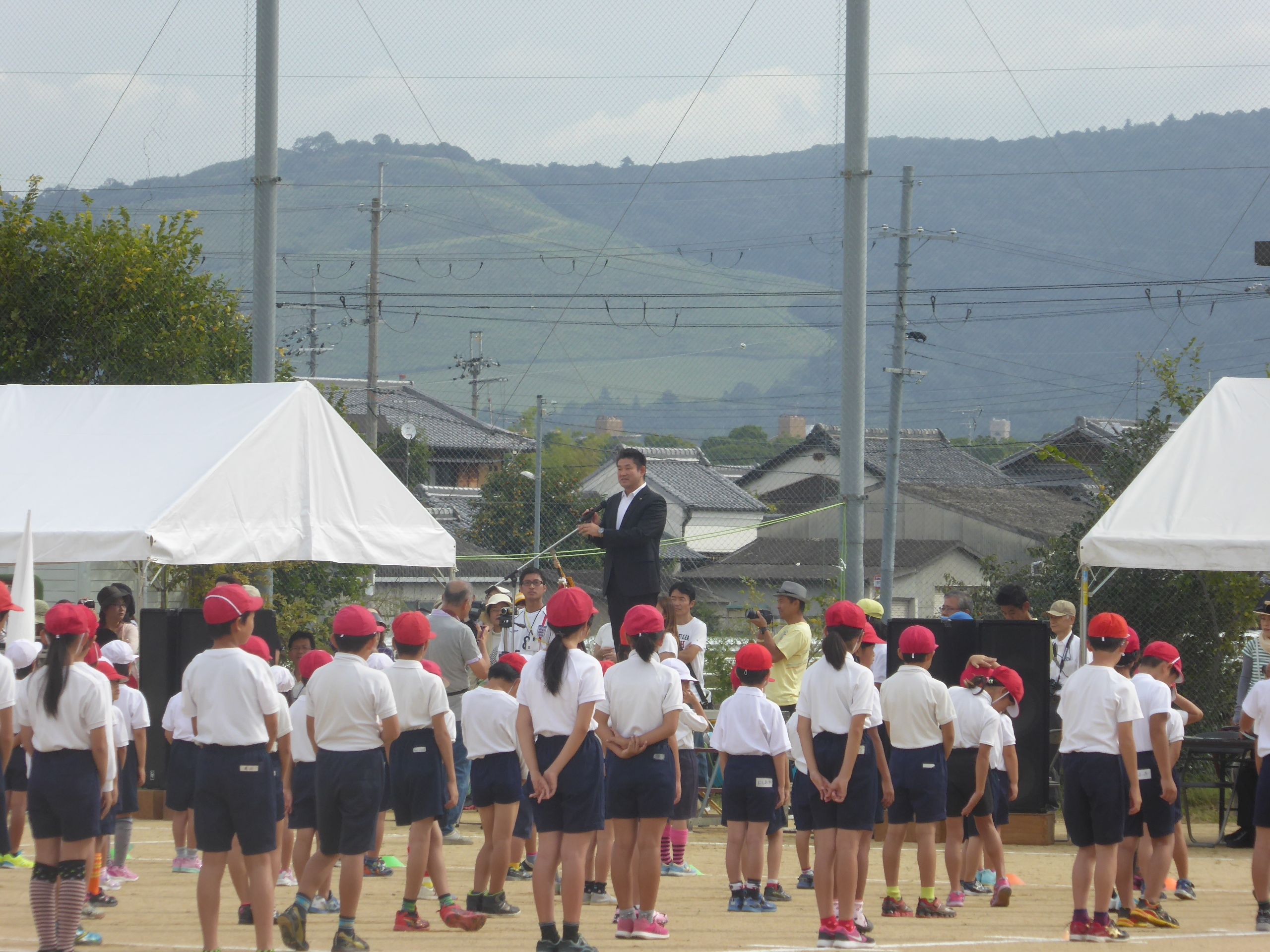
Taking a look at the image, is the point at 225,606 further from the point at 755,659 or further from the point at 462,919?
the point at 755,659

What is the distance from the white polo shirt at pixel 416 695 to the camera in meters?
7.84

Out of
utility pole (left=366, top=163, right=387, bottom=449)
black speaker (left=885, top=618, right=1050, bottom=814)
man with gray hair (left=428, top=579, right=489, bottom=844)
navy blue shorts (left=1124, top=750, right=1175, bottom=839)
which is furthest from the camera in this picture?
utility pole (left=366, top=163, right=387, bottom=449)

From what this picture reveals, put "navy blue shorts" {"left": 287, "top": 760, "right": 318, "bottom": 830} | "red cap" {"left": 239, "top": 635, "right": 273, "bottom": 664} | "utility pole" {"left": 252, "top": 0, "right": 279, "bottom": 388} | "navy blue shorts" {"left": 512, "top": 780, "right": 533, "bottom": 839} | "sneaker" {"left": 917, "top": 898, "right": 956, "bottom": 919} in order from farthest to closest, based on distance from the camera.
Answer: "utility pole" {"left": 252, "top": 0, "right": 279, "bottom": 388}, "navy blue shorts" {"left": 512, "top": 780, "right": 533, "bottom": 839}, "sneaker" {"left": 917, "top": 898, "right": 956, "bottom": 919}, "red cap" {"left": 239, "top": 635, "right": 273, "bottom": 664}, "navy blue shorts" {"left": 287, "top": 760, "right": 318, "bottom": 830}

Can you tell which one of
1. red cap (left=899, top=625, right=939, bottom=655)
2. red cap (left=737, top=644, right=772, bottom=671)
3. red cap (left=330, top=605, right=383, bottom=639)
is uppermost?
red cap (left=330, top=605, right=383, bottom=639)

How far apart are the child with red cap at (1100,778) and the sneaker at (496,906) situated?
3.18 meters

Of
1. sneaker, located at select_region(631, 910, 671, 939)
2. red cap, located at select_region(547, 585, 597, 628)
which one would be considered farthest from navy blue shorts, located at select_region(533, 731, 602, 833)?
sneaker, located at select_region(631, 910, 671, 939)

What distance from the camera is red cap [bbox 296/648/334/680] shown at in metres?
8.66

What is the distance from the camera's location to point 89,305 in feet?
58.3

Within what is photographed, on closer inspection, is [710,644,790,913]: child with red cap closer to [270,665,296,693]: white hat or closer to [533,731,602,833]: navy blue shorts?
[533,731,602,833]: navy blue shorts

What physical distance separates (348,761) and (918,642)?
11.4 feet

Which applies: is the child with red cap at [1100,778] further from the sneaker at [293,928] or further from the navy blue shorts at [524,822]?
the sneaker at [293,928]

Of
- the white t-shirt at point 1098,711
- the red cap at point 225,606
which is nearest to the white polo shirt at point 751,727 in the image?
the white t-shirt at point 1098,711

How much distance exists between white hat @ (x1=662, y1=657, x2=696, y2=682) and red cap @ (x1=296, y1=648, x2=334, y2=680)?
2113 mm

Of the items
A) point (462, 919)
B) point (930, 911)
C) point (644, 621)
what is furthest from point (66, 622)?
point (930, 911)
